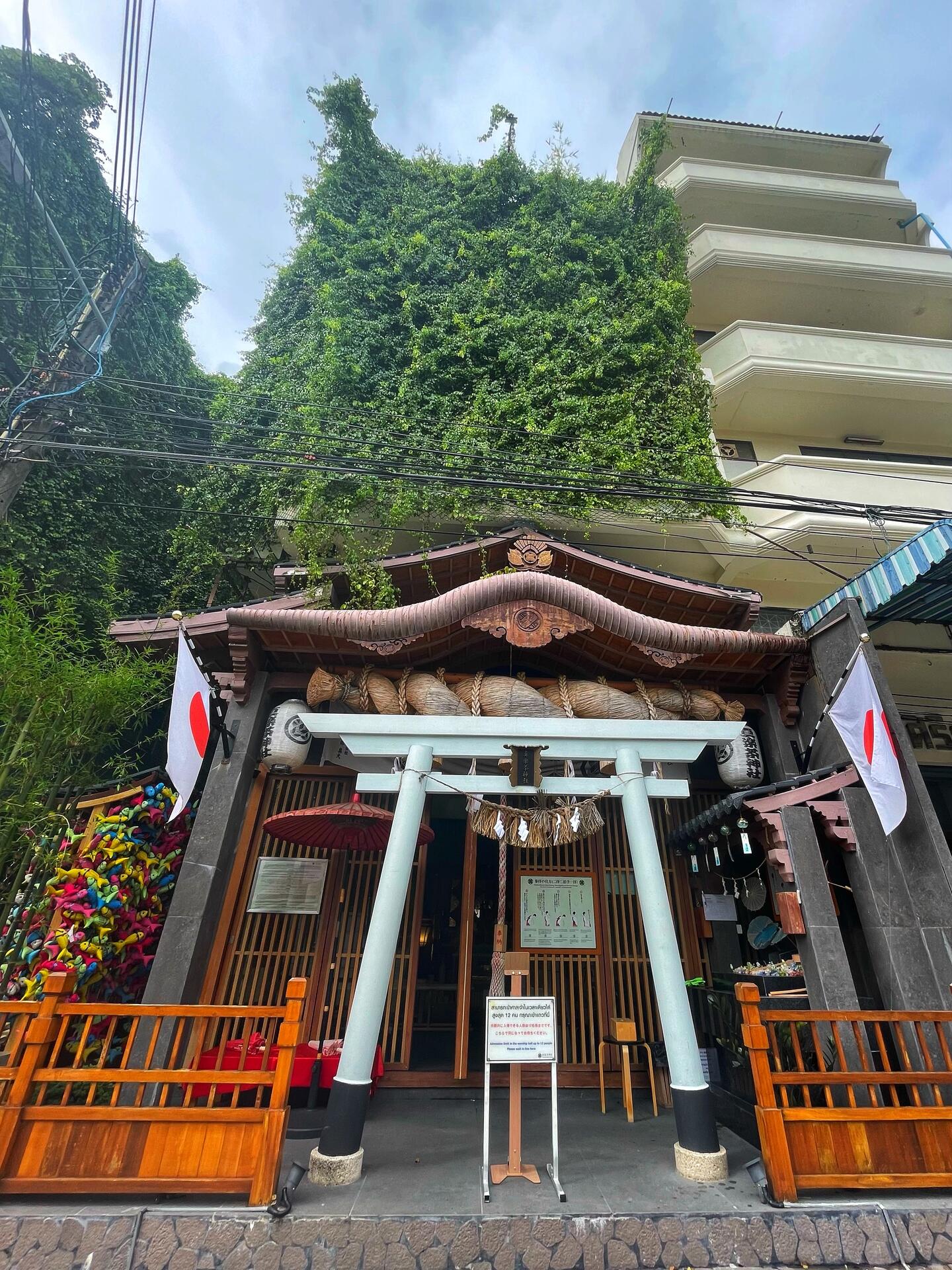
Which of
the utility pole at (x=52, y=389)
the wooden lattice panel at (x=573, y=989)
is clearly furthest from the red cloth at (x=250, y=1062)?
the utility pole at (x=52, y=389)

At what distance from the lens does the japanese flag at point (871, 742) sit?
5.17m

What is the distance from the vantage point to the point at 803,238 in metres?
13.9

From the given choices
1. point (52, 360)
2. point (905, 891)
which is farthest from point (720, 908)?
point (52, 360)

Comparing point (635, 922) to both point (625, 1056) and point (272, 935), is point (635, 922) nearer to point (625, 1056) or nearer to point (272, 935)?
point (625, 1056)

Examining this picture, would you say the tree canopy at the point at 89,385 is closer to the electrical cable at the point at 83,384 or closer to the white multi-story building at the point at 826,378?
the electrical cable at the point at 83,384

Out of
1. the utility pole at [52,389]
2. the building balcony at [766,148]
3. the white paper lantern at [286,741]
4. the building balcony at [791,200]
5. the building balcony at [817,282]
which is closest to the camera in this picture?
the white paper lantern at [286,741]

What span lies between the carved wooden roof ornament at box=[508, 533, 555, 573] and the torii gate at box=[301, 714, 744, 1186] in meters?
1.97

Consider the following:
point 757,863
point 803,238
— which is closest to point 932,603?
point 757,863

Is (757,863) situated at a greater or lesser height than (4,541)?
lesser

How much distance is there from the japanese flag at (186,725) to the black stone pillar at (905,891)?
244 inches

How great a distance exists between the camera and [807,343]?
12.5 m

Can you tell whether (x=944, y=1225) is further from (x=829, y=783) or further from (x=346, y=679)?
(x=346, y=679)

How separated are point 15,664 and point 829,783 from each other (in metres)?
7.38


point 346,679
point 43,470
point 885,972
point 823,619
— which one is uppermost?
point 43,470
